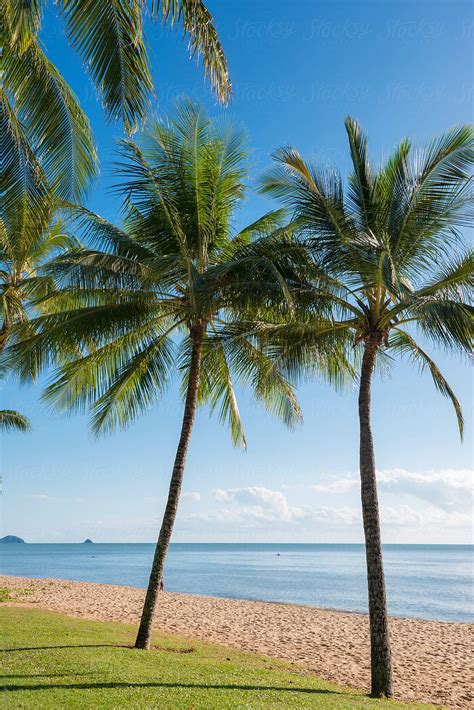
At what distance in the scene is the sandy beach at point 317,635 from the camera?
389 inches

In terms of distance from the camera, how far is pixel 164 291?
1063 centimetres

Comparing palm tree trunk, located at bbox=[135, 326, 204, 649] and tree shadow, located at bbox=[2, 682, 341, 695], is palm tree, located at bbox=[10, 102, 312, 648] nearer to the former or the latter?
palm tree trunk, located at bbox=[135, 326, 204, 649]

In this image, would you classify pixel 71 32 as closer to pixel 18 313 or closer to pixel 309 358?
pixel 309 358

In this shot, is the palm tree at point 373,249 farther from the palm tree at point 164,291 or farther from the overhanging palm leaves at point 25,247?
the overhanging palm leaves at point 25,247

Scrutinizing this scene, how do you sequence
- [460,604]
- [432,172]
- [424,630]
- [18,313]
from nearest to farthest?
[432,172]
[18,313]
[424,630]
[460,604]

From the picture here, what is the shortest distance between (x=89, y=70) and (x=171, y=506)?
7.08 meters

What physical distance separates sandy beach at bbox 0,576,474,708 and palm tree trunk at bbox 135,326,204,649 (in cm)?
302

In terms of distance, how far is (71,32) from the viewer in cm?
573

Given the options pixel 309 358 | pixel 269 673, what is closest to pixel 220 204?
pixel 309 358

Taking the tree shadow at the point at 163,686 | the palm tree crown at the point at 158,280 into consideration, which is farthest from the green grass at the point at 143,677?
the palm tree crown at the point at 158,280

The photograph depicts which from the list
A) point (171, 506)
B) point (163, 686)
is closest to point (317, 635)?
point (171, 506)

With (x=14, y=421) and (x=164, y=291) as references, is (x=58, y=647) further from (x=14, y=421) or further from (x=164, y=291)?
(x=14, y=421)

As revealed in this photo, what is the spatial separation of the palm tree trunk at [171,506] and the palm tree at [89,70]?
15.6 feet

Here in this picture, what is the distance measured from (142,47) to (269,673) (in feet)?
28.4
